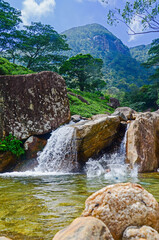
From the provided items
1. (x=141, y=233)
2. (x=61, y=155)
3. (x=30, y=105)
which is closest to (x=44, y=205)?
(x=141, y=233)

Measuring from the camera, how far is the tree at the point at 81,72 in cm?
3230

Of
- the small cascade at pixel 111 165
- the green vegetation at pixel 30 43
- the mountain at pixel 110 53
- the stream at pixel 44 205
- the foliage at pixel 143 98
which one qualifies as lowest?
the small cascade at pixel 111 165

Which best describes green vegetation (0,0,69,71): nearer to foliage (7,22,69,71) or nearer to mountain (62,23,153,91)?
foliage (7,22,69,71)

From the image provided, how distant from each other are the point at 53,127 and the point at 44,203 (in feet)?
24.4

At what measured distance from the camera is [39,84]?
11594 mm

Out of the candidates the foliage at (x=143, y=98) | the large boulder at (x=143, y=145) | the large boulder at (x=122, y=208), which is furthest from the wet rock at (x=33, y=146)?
the foliage at (x=143, y=98)

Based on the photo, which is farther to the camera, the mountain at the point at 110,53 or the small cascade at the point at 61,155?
the mountain at the point at 110,53

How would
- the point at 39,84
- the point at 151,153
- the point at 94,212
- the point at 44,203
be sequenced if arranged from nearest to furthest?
the point at 94,212 < the point at 44,203 < the point at 151,153 < the point at 39,84

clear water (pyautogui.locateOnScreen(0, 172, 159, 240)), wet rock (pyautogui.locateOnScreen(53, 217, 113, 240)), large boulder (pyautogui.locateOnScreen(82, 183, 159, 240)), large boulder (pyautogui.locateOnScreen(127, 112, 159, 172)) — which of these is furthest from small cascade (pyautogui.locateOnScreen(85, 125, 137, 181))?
wet rock (pyautogui.locateOnScreen(53, 217, 113, 240))

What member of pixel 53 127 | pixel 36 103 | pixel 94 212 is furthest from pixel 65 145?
pixel 94 212

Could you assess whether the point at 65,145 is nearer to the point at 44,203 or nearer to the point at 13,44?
the point at 44,203

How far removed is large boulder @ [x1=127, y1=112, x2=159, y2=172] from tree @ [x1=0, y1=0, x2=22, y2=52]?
24.5 m

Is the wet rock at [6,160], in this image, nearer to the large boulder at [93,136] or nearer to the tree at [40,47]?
the large boulder at [93,136]

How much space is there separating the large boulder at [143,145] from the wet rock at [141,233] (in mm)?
5954
